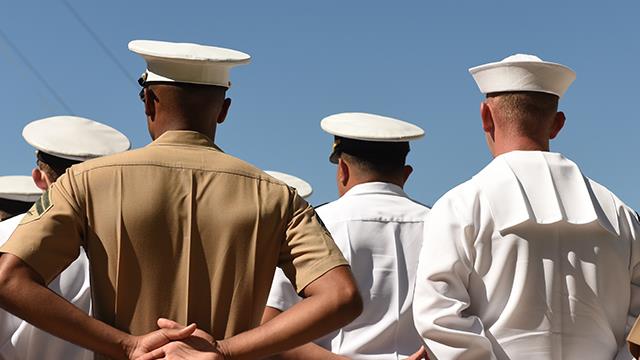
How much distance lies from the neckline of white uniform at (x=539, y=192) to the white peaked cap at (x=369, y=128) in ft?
4.57

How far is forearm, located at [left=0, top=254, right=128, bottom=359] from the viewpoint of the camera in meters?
4.37

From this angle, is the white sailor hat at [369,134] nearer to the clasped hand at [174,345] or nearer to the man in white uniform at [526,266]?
the man in white uniform at [526,266]

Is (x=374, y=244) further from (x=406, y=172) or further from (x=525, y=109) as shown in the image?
(x=525, y=109)

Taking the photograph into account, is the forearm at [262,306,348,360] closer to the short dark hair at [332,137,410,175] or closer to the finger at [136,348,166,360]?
the short dark hair at [332,137,410,175]

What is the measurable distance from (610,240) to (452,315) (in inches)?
31.7

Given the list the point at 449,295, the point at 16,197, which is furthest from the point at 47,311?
the point at 16,197

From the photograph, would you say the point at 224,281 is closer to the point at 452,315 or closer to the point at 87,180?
the point at 87,180

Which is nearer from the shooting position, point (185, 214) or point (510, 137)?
point (185, 214)

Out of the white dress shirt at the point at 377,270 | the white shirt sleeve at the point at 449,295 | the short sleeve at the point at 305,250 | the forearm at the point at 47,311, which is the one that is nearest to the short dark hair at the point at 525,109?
the white shirt sleeve at the point at 449,295

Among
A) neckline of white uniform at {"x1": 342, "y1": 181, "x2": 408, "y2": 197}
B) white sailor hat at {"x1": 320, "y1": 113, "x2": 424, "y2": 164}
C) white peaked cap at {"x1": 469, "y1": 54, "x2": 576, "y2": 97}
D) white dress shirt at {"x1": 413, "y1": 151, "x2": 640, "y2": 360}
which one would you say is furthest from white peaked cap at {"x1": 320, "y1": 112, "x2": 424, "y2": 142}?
white dress shirt at {"x1": 413, "y1": 151, "x2": 640, "y2": 360}

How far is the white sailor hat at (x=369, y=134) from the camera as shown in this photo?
23.1ft

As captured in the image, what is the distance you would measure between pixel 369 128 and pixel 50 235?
2989 mm

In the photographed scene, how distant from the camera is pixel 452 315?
5.29 meters

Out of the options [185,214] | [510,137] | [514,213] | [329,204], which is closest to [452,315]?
[514,213]
